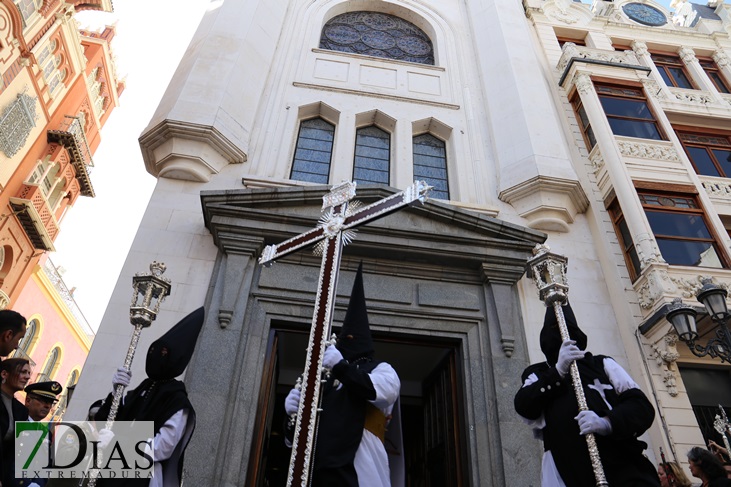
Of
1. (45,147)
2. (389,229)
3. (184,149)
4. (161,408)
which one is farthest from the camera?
(45,147)

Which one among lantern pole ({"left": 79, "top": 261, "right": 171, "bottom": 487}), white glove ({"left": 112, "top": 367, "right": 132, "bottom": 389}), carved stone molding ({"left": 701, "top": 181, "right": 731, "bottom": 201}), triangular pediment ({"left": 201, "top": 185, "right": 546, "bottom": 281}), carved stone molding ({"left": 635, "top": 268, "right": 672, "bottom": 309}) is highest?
carved stone molding ({"left": 701, "top": 181, "right": 731, "bottom": 201})

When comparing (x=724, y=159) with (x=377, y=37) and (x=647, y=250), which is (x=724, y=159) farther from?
(x=377, y=37)

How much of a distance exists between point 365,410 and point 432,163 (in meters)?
7.71

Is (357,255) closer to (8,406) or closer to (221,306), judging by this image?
(221,306)

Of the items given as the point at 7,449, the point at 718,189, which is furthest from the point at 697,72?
the point at 7,449

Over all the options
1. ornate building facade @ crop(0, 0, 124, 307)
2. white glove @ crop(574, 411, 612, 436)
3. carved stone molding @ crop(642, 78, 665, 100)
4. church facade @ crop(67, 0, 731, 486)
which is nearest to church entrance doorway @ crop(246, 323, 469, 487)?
church facade @ crop(67, 0, 731, 486)

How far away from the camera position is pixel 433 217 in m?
8.33

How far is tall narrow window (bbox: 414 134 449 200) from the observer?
10.4 metres

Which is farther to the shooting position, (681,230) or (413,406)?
(413,406)

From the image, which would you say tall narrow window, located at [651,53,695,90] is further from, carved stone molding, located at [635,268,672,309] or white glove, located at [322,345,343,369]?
white glove, located at [322,345,343,369]

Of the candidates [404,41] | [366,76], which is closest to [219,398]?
[366,76]

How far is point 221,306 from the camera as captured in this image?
7074 millimetres

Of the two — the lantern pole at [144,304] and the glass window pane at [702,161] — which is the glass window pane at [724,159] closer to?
the glass window pane at [702,161]

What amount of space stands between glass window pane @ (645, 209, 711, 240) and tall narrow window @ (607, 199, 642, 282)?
51 cm
